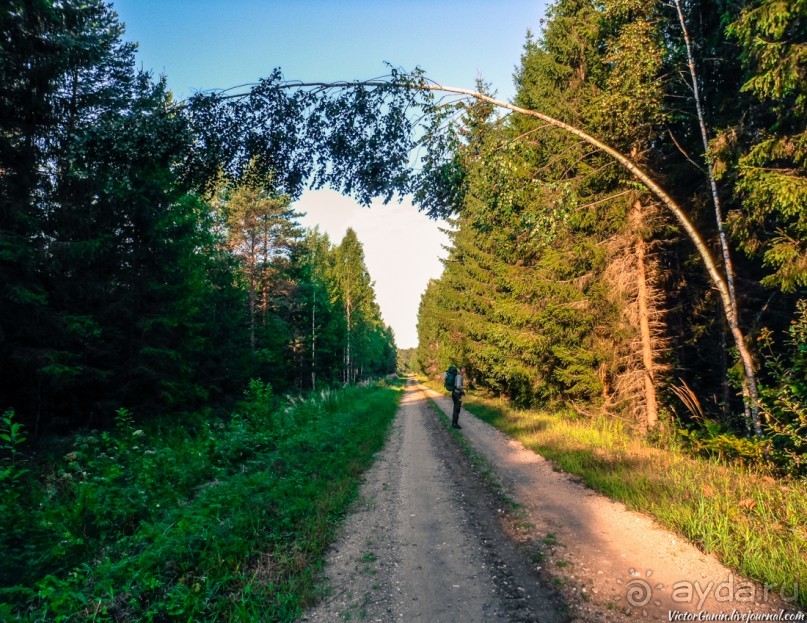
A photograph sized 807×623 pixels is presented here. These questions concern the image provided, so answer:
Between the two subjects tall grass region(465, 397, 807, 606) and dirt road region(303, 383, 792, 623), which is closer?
dirt road region(303, 383, 792, 623)

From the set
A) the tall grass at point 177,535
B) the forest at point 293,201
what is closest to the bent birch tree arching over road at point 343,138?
the forest at point 293,201

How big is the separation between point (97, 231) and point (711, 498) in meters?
16.6

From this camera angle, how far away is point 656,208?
9.98 metres

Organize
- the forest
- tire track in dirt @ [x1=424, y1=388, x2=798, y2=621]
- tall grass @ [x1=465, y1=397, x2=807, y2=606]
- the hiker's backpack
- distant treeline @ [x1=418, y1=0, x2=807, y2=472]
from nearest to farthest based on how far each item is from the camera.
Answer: tire track in dirt @ [x1=424, y1=388, x2=798, y2=621] → tall grass @ [x1=465, y1=397, x2=807, y2=606] → the forest → distant treeline @ [x1=418, y1=0, x2=807, y2=472] → the hiker's backpack

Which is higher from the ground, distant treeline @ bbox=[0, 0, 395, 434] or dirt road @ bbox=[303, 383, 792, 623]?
distant treeline @ bbox=[0, 0, 395, 434]

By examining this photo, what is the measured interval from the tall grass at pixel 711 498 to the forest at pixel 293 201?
743 mm

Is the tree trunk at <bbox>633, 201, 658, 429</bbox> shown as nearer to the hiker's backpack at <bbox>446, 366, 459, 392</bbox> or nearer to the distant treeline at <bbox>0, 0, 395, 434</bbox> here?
the hiker's backpack at <bbox>446, 366, 459, 392</bbox>

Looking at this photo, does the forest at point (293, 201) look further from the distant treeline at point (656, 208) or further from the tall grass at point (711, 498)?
the tall grass at point (711, 498)

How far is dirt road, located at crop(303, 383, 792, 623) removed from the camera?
3158 mm

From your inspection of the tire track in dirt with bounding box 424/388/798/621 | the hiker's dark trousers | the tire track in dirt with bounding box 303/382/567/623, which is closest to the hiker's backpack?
the hiker's dark trousers

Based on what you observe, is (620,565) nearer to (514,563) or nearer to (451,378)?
(514,563)

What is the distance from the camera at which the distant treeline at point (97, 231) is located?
6.51 metres

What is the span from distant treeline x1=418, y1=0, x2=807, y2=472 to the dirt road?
3172 millimetres

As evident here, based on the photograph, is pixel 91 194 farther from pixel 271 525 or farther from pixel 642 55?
pixel 642 55
